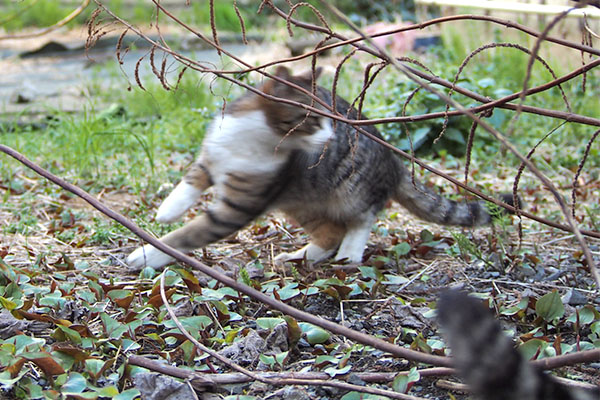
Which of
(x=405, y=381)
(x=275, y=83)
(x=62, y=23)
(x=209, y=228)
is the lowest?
(x=209, y=228)

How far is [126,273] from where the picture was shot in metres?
2.82

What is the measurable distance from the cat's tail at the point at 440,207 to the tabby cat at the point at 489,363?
2.37 m

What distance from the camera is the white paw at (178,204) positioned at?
3107 millimetres

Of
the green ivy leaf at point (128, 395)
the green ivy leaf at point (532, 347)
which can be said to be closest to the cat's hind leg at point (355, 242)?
the green ivy leaf at point (532, 347)

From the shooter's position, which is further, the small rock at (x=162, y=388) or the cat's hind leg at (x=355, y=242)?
the cat's hind leg at (x=355, y=242)

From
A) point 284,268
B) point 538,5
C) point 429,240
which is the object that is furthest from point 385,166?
point 538,5

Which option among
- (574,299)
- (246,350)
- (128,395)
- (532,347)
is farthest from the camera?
(574,299)

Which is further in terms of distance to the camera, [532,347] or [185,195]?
[185,195]

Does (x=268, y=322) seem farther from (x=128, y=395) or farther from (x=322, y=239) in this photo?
(x=322, y=239)

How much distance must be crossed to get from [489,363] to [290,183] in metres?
2.22

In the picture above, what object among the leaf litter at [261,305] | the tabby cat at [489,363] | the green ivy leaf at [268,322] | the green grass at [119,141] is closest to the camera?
the tabby cat at [489,363]

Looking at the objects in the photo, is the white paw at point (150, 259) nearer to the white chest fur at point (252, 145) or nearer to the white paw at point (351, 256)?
the white chest fur at point (252, 145)

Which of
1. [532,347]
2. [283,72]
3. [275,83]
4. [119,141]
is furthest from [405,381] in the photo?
[119,141]

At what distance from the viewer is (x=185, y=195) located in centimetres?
312
